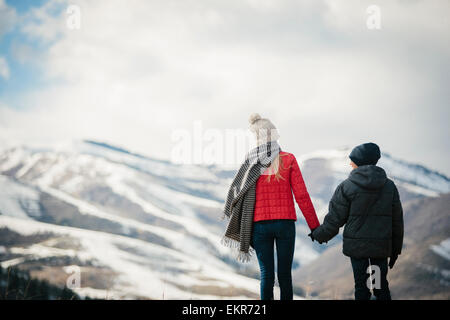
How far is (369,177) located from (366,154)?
0.79 feet

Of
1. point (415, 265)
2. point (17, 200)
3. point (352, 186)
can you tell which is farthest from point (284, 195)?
point (17, 200)

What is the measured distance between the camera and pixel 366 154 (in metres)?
3.96

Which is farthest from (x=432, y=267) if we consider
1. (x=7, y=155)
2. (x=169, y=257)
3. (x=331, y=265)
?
(x=7, y=155)

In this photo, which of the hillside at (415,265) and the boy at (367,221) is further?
the hillside at (415,265)

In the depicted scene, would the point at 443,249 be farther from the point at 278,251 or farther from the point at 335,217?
the point at 278,251

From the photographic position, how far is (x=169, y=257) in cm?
6228

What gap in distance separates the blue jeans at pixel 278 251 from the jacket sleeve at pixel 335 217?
0.87 feet

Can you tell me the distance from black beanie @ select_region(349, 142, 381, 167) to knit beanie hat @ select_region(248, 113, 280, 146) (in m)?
0.78

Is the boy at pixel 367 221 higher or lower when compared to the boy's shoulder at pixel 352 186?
lower

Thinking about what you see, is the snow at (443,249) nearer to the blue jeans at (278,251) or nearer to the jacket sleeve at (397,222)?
the jacket sleeve at (397,222)

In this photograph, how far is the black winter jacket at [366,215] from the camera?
3791mm

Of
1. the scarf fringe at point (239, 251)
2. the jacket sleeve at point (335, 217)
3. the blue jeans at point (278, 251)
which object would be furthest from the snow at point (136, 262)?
the jacket sleeve at point (335, 217)

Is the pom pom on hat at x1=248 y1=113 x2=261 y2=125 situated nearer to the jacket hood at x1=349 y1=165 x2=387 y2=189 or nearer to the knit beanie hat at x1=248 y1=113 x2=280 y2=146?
the knit beanie hat at x1=248 y1=113 x2=280 y2=146
